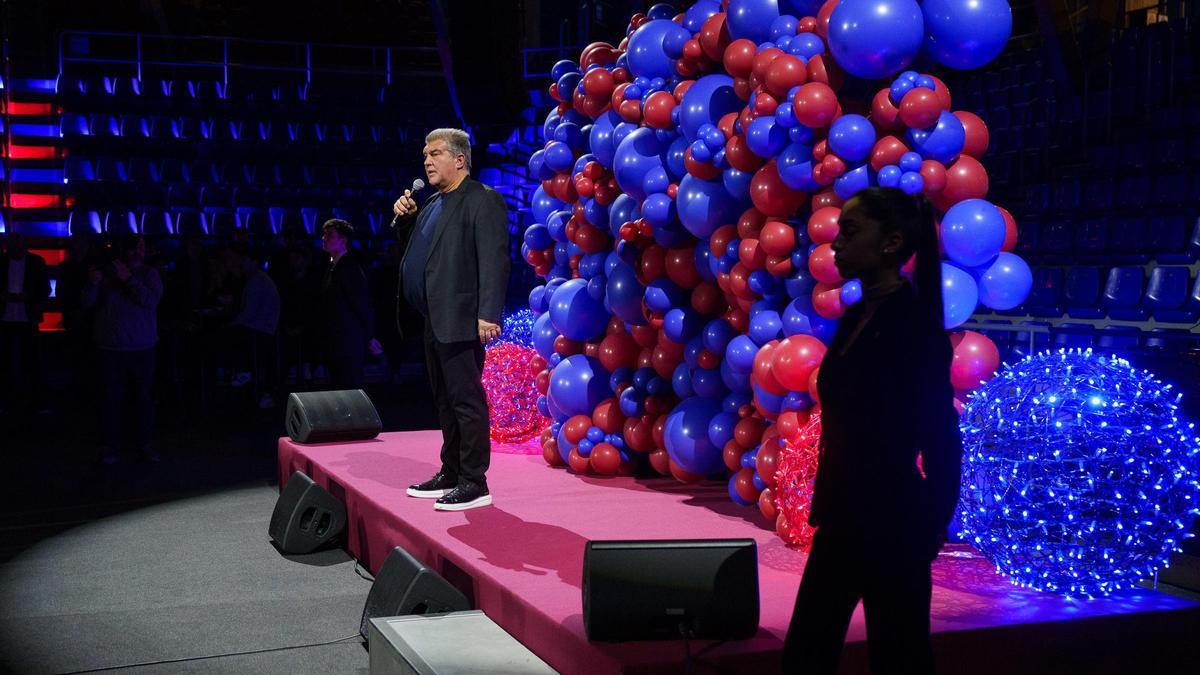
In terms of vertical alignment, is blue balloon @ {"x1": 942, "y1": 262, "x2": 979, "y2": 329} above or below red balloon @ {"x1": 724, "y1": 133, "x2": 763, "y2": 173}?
below

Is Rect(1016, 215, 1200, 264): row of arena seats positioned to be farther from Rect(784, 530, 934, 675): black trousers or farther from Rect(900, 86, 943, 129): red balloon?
Rect(784, 530, 934, 675): black trousers

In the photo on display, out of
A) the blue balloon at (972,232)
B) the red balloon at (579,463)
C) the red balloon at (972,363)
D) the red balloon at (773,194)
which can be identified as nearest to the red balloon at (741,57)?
the red balloon at (773,194)

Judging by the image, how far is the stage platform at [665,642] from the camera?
8.91 ft

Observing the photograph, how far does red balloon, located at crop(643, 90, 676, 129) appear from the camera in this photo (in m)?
4.57

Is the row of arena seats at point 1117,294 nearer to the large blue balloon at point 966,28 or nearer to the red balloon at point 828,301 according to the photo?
the large blue balloon at point 966,28

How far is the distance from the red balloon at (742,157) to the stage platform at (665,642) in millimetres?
1305

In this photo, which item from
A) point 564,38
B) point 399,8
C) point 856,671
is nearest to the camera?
point 856,671

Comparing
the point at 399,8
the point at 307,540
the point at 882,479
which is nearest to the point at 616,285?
the point at 307,540

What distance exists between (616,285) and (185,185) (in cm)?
1044

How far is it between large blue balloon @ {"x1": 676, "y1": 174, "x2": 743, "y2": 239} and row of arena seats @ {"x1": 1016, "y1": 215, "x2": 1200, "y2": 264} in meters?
5.10

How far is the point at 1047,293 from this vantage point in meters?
8.81

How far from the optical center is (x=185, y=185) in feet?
45.2

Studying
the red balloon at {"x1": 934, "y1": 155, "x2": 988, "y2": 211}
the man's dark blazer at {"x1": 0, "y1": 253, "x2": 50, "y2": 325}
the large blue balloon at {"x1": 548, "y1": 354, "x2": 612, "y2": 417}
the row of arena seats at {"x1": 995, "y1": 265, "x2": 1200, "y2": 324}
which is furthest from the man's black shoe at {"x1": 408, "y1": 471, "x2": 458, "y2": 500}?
the man's dark blazer at {"x1": 0, "y1": 253, "x2": 50, "y2": 325}

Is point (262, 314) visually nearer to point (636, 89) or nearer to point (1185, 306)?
point (636, 89)
